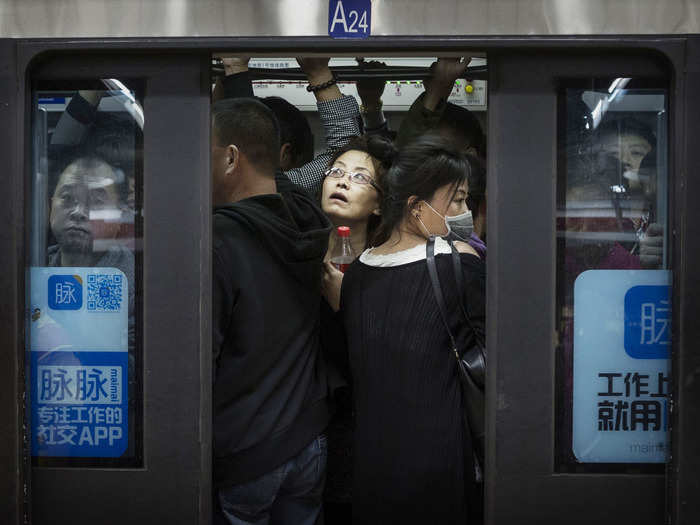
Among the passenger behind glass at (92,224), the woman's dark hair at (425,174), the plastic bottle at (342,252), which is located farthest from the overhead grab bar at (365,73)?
the passenger behind glass at (92,224)

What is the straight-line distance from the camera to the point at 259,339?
96.8 inches

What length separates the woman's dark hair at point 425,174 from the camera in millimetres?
2590

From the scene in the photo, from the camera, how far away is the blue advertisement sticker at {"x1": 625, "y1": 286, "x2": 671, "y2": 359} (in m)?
2.35

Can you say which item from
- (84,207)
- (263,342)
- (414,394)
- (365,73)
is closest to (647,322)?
(414,394)

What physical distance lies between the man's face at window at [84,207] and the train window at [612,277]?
151 cm

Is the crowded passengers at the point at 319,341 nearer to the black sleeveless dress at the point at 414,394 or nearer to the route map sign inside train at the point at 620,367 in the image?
the black sleeveless dress at the point at 414,394

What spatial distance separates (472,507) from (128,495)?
3.90ft

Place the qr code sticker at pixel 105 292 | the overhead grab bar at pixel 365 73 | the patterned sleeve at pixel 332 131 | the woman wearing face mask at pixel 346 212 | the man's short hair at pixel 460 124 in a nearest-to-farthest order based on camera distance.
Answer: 1. the qr code sticker at pixel 105 292
2. the woman wearing face mask at pixel 346 212
3. the patterned sleeve at pixel 332 131
4. the man's short hair at pixel 460 124
5. the overhead grab bar at pixel 365 73

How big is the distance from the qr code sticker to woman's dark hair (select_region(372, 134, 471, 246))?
994mm

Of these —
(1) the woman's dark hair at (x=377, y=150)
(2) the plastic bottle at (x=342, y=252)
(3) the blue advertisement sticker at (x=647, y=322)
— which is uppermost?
(1) the woman's dark hair at (x=377, y=150)

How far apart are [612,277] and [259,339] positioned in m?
1.21

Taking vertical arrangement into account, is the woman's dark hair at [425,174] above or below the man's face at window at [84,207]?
above

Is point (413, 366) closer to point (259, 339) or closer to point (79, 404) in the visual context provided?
point (259, 339)

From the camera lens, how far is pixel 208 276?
93.7 inches
